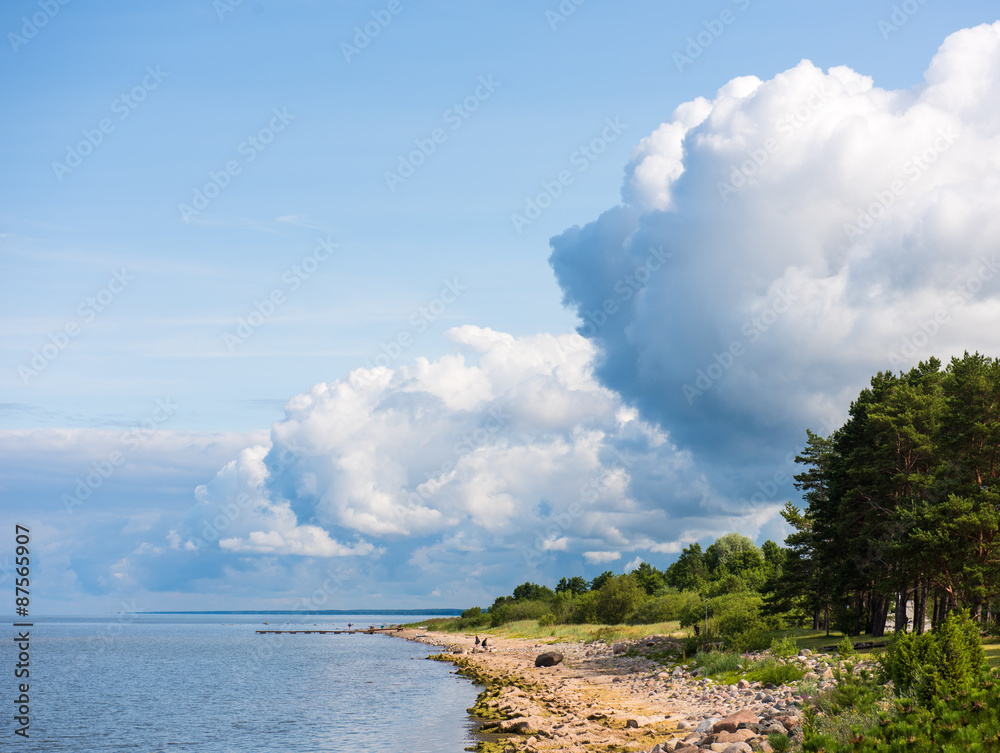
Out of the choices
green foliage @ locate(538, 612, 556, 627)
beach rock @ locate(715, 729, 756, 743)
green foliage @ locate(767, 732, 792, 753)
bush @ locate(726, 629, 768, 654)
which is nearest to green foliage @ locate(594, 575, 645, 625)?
green foliage @ locate(538, 612, 556, 627)

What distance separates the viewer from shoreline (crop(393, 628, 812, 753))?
1009 inches

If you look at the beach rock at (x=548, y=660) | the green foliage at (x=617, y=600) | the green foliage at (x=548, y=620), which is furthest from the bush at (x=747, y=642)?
the green foliage at (x=548, y=620)

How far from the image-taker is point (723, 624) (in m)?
50.9

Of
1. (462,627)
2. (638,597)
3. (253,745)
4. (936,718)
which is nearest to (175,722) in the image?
(253,745)

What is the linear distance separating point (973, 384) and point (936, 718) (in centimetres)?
3284

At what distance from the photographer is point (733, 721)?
25.8 metres

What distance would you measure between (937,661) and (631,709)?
18.2m

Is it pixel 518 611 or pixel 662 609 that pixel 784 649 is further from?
pixel 518 611

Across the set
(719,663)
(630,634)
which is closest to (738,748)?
(719,663)

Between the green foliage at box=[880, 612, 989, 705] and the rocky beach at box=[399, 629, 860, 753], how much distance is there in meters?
3.57

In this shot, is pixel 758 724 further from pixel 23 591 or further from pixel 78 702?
pixel 78 702

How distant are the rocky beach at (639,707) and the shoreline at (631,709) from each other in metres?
0.04

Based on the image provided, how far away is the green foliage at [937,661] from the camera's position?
18375 millimetres

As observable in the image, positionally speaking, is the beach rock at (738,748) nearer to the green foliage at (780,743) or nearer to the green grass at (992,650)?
the green foliage at (780,743)
